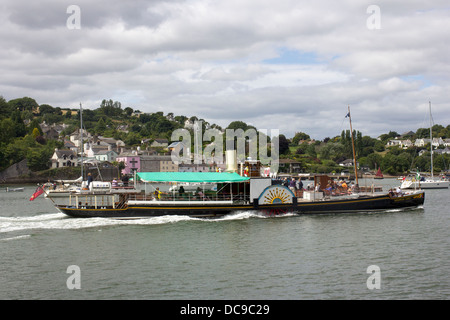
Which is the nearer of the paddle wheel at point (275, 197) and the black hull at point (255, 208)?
the black hull at point (255, 208)

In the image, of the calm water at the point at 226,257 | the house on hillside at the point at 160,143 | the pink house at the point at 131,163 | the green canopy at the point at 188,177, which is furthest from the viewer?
the house on hillside at the point at 160,143

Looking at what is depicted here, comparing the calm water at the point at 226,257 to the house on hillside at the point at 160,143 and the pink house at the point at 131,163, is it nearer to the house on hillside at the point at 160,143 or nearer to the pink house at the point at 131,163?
the pink house at the point at 131,163

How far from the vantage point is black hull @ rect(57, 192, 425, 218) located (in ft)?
116

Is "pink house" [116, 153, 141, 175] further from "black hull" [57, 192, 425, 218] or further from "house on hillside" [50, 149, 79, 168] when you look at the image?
"black hull" [57, 192, 425, 218]

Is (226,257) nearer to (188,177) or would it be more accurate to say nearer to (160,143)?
(188,177)

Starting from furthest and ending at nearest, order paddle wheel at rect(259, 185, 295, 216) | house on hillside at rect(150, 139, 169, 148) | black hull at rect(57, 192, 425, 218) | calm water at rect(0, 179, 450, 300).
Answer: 1. house on hillside at rect(150, 139, 169, 148)
2. paddle wheel at rect(259, 185, 295, 216)
3. black hull at rect(57, 192, 425, 218)
4. calm water at rect(0, 179, 450, 300)

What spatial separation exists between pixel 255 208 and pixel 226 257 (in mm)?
13607

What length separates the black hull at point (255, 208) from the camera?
35.4 meters

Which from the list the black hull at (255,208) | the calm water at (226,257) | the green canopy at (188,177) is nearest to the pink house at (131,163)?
the black hull at (255,208)

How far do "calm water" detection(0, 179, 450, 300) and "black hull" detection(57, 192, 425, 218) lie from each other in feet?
2.99

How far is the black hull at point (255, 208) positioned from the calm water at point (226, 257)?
91cm

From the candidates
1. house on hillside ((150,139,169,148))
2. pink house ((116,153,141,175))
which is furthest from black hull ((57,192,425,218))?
house on hillside ((150,139,169,148))

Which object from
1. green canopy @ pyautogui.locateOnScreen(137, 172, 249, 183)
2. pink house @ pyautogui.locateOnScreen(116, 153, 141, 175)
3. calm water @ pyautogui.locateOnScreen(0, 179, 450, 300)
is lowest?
calm water @ pyautogui.locateOnScreen(0, 179, 450, 300)
